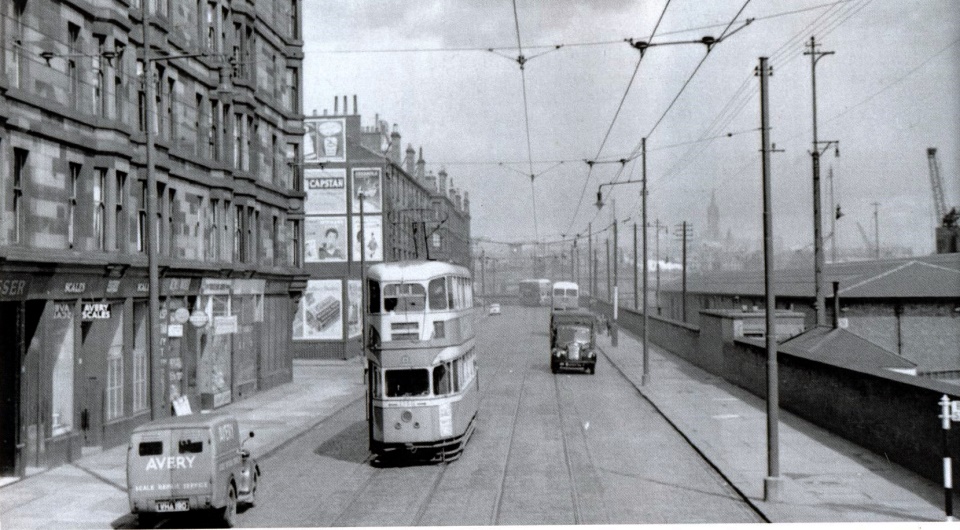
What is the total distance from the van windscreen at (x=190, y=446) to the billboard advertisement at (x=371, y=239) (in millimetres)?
39826

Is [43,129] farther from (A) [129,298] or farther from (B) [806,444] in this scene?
(B) [806,444]

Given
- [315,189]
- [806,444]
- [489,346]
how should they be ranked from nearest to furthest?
[806,444], [315,189], [489,346]

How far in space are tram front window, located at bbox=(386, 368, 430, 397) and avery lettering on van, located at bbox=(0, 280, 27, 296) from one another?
26.8 feet

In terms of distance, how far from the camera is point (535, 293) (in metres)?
130

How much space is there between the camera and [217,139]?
98.9 feet

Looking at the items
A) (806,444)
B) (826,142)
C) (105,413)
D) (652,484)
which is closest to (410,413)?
(652,484)

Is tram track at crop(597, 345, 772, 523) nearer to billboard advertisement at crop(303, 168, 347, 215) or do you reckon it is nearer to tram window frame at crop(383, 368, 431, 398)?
tram window frame at crop(383, 368, 431, 398)

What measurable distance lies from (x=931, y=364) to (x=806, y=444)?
22.5 metres

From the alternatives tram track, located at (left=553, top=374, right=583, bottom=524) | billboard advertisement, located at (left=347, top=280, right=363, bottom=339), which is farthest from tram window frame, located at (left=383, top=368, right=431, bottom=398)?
billboard advertisement, located at (left=347, top=280, right=363, bottom=339)

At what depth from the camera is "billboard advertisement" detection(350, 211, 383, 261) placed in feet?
177

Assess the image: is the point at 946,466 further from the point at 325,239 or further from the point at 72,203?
the point at 325,239

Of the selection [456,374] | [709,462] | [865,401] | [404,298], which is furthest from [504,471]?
[865,401]

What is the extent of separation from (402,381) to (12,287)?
28.3 ft

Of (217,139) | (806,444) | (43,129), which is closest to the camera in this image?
(43,129)
